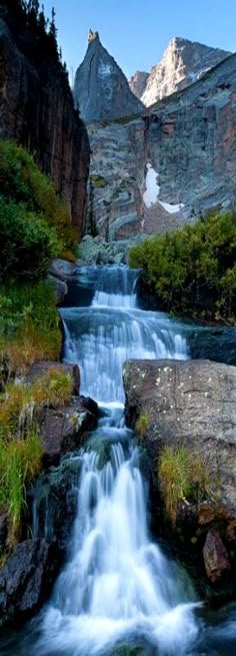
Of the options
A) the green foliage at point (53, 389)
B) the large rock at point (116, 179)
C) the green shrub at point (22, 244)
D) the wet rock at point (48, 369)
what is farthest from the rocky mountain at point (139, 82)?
the green foliage at point (53, 389)

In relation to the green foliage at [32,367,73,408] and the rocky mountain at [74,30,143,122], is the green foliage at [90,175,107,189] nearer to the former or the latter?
the rocky mountain at [74,30,143,122]

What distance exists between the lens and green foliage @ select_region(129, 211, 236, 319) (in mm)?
11172

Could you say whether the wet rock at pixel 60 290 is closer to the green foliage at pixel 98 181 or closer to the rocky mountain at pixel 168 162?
the rocky mountain at pixel 168 162

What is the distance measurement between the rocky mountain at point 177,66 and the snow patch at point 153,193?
42152 mm

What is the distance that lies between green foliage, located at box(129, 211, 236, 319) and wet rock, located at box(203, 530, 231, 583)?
23.4ft

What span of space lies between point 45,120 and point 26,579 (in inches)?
589

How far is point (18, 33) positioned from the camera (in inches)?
600

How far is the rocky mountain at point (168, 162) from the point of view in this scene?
35812 millimetres

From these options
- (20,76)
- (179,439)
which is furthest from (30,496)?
(20,76)

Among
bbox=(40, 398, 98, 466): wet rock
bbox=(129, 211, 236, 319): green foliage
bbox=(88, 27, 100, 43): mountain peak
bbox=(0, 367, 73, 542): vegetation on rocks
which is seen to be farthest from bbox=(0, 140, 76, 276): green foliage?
bbox=(88, 27, 100, 43): mountain peak

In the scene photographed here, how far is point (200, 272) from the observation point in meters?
11.4

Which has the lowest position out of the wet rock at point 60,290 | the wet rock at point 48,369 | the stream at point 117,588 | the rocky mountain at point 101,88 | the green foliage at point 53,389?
the stream at point 117,588

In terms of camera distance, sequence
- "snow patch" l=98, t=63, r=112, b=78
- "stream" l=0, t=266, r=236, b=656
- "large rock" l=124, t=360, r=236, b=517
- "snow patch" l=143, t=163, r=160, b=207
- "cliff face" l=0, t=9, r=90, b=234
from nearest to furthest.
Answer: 1. "stream" l=0, t=266, r=236, b=656
2. "large rock" l=124, t=360, r=236, b=517
3. "cliff face" l=0, t=9, r=90, b=234
4. "snow patch" l=143, t=163, r=160, b=207
5. "snow patch" l=98, t=63, r=112, b=78

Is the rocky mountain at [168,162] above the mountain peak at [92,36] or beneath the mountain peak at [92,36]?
beneath
